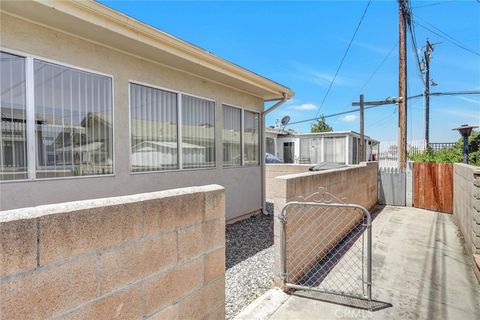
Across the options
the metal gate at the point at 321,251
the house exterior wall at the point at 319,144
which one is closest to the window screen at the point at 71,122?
the metal gate at the point at 321,251

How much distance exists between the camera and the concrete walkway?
10.0 feet

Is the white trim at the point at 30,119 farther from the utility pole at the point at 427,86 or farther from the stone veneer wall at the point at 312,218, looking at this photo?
the utility pole at the point at 427,86

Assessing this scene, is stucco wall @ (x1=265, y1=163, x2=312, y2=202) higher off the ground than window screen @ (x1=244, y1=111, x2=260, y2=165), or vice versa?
window screen @ (x1=244, y1=111, x2=260, y2=165)

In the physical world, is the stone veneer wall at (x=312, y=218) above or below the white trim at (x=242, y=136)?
below

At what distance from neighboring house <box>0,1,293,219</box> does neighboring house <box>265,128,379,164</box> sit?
11636 mm

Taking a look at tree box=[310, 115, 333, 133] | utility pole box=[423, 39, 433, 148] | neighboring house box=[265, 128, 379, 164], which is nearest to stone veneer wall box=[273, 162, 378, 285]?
neighboring house box=[265, 128, 379, 164]

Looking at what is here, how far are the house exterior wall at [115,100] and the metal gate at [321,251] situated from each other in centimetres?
248

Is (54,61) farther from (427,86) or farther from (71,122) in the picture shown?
(427,86)

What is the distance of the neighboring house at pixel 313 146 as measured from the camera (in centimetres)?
1758

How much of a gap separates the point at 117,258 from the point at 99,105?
125 inches

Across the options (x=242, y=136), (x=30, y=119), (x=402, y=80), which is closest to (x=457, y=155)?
(x=402, y=80)

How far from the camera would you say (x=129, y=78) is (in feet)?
14.9

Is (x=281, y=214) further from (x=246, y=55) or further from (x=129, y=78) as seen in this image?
(x=246, y=55)

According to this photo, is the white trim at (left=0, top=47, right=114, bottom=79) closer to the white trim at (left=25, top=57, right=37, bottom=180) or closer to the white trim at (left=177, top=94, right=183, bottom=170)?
the white trim at (left=25, top=57, right=37, bottom=180)
